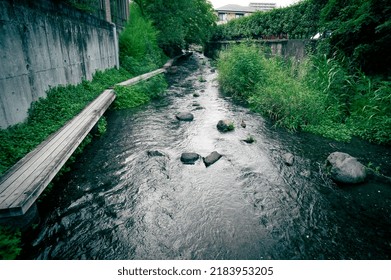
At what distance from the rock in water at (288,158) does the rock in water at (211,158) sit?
4.46 ft

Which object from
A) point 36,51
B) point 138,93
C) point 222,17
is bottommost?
point 138,93

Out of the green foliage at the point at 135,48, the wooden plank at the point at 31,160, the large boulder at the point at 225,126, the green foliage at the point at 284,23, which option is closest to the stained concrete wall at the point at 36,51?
the wooden plank at the point at 31,160

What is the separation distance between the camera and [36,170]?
2.93 m

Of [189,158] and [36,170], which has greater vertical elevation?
[36,170]

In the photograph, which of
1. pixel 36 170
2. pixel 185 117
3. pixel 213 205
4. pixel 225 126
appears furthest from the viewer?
pixel 185 117

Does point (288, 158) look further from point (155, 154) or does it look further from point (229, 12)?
point (229, 12)

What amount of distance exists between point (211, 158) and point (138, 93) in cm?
559

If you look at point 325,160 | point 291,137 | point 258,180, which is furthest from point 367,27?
point 258,180

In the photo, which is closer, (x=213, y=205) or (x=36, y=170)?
(x=36, y=170)

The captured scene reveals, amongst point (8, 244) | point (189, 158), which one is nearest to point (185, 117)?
point (189, 158)

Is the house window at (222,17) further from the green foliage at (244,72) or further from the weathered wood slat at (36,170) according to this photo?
the weathered wood slat at (36,170)

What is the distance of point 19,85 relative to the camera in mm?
4320

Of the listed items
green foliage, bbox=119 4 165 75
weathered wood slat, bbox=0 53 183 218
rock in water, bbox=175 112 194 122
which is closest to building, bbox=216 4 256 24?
green foliage, bbox=119 4 165 75

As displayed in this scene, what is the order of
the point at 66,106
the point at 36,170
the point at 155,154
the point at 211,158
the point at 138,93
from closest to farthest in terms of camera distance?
the point at 36,170 → the point at 211,158 → the point at 155,154 → the point at 66,106 → the point at 138,93
